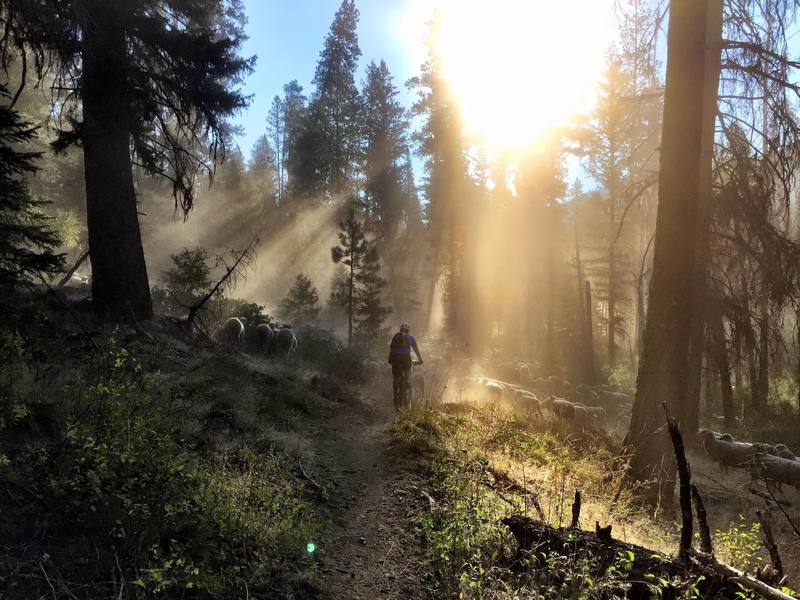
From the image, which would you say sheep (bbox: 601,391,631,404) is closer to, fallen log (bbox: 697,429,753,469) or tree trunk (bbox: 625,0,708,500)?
fallen log (bbox: 697,429,753,469)

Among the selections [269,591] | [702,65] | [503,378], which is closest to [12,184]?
[269,591]

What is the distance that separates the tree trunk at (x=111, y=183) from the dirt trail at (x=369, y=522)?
544 centimetres

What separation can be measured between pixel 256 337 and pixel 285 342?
90 cm

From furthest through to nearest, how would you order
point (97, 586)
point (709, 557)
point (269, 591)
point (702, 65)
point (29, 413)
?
point (702, 65) < point (29, 413) < point (269, 591) < point (709, 557) < point (97, 586)

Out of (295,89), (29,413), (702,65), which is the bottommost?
(29,413)

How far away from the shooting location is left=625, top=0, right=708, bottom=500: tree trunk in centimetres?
626

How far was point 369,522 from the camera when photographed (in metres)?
4.75

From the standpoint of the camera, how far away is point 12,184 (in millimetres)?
5383

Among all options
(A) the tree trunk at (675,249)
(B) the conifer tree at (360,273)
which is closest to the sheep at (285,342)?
(B) the conifer tree at (360,273)

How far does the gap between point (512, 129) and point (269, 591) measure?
29910mm

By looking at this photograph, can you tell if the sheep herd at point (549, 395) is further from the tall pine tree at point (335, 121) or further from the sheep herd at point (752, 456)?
the tall pine tree at point (335, 121)

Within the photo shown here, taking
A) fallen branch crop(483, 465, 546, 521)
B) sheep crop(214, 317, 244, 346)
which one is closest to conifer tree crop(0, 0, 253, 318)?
sheep crop(214, 317, 244, 346)

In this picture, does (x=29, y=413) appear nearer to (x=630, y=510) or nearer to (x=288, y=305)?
(x=630, y=510)

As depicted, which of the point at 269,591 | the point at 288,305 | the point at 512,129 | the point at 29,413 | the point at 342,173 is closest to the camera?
the point at 269,591
